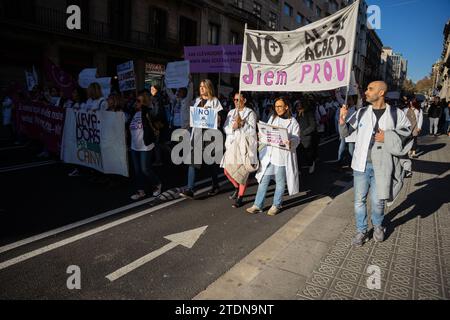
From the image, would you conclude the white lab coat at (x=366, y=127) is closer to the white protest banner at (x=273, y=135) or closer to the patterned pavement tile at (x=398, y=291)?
the white protest banner at (x=273, y=135)

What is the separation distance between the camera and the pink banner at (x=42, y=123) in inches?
297

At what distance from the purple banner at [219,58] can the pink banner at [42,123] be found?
4.60 meters

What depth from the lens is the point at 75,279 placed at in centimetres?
312

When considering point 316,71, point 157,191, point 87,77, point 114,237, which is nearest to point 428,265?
point 316,71

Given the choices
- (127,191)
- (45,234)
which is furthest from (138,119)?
(45,234)

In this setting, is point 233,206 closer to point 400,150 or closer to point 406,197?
point 400,150

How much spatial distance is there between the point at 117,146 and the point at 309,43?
363cm

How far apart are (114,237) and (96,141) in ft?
9.20

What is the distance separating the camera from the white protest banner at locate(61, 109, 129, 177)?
19.4 ft

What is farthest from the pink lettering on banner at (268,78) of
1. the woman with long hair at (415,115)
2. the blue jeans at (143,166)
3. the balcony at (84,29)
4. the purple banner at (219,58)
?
the balcony at (84,29)

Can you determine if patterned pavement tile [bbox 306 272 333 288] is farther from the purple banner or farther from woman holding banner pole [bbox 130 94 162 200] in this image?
the purple banner

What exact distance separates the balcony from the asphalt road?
12978 mm

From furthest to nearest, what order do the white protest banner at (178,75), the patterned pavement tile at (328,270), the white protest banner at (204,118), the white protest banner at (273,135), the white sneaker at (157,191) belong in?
the white protest banner at (178,75), the white sneaker at (157,191), the white protest banner at (204,118), the white protest banner at (273,135), the patterned pavement tile at (328,270)

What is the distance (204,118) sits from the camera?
567 centimetres
